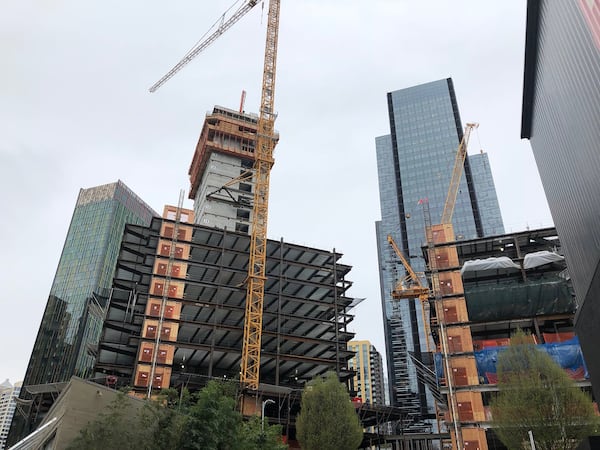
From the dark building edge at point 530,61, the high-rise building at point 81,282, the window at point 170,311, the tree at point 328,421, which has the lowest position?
the tree at point 328,421

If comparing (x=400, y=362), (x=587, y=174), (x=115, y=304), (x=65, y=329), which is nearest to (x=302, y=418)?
(x=587, y=174)

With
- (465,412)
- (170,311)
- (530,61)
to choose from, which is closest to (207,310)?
(170,311)

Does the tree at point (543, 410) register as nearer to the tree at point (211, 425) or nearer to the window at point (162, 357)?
the tree at point (211, 425)

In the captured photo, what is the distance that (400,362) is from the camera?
134 meters

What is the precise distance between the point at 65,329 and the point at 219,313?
88.3 meters

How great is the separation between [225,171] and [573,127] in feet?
341

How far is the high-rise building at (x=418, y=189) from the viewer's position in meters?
150

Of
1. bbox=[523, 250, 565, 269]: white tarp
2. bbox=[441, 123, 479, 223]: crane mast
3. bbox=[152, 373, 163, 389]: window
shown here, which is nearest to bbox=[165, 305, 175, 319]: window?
bbox=[152, 373, 163, 389]: window

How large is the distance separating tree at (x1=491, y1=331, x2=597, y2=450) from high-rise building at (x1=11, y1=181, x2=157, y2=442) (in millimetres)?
109613

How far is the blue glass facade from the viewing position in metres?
134

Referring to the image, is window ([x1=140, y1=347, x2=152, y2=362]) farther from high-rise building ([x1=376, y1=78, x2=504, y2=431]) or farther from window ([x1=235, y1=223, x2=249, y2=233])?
high-rise building ([x1=376, y1=78, x2=504, y2=431])

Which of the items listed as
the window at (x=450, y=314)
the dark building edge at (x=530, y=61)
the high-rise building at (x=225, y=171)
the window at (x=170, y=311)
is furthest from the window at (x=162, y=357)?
the dark building edge at (x=530, y=61)

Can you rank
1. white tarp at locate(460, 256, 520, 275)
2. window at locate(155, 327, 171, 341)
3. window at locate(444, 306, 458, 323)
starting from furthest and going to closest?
1. window at locate(155, 327, 171, 341)
2. white tarp at locate(460, 256, 520, 275)
3. window at locate(444, 306, 458, 323)

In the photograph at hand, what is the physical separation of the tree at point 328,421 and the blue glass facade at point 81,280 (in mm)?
93371
